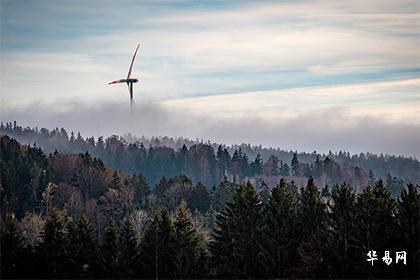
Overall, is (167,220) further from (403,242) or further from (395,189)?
(395,189)

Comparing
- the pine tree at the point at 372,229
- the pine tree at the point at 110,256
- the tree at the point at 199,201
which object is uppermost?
the tree at the point at 199,201

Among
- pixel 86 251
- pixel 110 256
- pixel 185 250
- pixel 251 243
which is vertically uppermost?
pixel 251 243

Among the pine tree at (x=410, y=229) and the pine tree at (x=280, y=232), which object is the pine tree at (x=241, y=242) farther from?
the pine tree at (x=410, y=229)

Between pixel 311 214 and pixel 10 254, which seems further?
pixel 311 214

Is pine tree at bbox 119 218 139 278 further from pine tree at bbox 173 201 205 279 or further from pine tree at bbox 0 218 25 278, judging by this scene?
pine tree at bbox 0 218 25 278

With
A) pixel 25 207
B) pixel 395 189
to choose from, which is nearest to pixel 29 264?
pixel 25 207

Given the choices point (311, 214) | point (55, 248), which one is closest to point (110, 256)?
point (55, 248)

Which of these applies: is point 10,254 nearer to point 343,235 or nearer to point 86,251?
point 86,251

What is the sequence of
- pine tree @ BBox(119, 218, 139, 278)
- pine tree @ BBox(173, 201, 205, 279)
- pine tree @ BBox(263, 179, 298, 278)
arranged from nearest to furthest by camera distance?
pine tree @ BBox(173, 201, 205, 279) → pine tree @ BBox(263, 179, 298, 278) → pine tree @ BBox(119, 218, 139, 278)

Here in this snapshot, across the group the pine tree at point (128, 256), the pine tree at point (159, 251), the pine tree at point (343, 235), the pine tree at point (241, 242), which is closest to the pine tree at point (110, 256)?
the pine tree at point (128, 256)

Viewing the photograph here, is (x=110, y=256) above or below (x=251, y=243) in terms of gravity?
below

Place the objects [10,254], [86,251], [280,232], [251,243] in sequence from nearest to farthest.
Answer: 1. [10,254]
2. [86,251]
3. [251,243]
4. [280,232]

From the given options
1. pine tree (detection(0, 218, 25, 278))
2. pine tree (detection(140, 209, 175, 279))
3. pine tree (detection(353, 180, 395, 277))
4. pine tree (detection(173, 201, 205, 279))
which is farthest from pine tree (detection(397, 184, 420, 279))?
pine tree (detection(0, 218, 25, 278))

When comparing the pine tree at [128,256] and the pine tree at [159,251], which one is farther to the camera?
the pine tree at [128,256]
